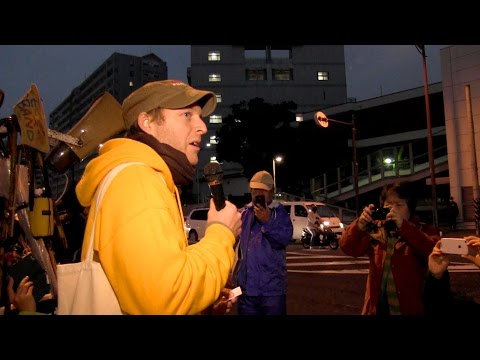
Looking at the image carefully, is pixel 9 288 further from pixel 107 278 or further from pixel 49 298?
pixel 107 278

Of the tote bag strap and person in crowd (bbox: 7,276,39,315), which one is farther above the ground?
the tote bag strap

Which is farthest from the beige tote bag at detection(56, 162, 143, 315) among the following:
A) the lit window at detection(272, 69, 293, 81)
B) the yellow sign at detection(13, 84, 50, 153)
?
the lit window at detection(272, 69, 293, 81)

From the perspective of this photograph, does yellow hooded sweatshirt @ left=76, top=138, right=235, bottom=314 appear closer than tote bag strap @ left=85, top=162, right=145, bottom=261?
Yes

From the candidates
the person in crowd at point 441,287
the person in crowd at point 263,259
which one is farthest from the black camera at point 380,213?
the person in crowd at point 263,259

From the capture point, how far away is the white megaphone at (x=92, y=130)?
3242 millimetres

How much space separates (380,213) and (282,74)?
197ft

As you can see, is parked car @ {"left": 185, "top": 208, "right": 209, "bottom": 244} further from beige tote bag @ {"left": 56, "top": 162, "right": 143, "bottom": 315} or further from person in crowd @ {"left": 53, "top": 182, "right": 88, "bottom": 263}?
beige tote bag @ {"left": 56, "top": 162, "right": 143, "bottom": 315}

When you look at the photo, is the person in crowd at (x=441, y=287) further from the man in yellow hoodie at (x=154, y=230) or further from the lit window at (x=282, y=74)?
the lit window at (x=282, y=74)

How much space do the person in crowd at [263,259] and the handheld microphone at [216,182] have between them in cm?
188

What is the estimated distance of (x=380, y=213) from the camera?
11.2 feet

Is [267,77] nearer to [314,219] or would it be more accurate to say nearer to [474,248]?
[314,219]

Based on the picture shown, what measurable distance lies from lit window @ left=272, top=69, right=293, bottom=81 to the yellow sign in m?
59.9

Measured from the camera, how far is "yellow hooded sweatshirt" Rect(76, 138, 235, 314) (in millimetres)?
1370

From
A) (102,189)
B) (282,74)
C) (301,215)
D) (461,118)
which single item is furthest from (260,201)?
(282,74)
